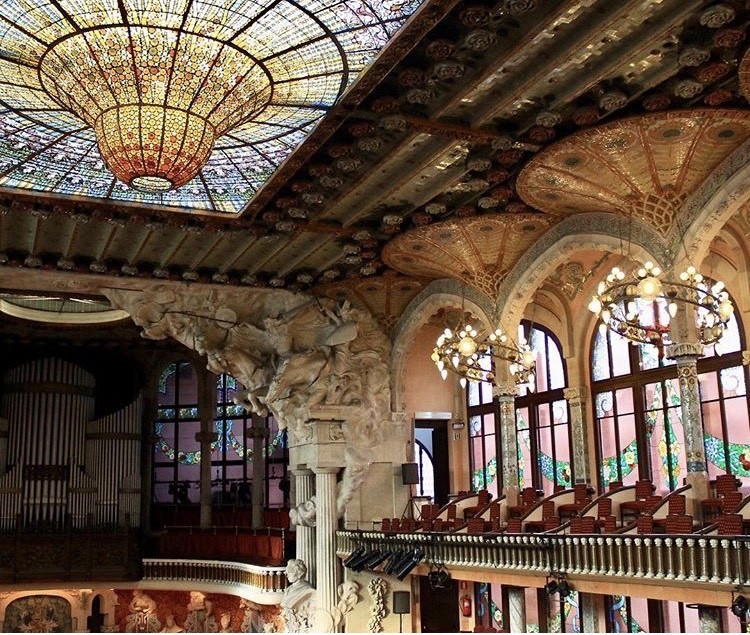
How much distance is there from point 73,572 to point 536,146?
50.1 feet

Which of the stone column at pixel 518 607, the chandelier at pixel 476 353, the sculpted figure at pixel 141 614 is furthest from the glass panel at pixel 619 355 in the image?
the sculpted figure at pixel 141 614

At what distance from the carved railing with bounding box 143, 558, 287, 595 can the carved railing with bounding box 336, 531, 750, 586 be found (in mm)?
4635

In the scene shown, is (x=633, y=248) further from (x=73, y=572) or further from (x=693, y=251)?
(x=73, y=572)

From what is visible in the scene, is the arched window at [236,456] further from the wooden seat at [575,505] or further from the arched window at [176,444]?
the wooden seat at [575,505]

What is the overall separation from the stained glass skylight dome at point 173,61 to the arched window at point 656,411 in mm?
8170

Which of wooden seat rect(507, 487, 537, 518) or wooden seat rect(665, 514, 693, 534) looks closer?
wooden seat rect(665, 514, 693, 534)

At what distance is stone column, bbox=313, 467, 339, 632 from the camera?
57.0 feet

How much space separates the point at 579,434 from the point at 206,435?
9.54m

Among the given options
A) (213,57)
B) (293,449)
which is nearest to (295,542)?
(293,449)

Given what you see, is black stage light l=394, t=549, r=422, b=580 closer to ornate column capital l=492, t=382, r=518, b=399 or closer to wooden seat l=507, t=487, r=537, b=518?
wooden seat l=507, t=487, r=537, b=518

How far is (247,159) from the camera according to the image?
480 inches

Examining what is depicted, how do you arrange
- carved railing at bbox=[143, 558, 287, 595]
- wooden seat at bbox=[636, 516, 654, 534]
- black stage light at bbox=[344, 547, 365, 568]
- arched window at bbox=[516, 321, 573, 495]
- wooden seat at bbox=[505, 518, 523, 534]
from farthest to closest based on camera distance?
1. carved railing at bbox=[143, 558, 287, 595]
2. arched window at bbox=[516, 321, 573, 495]
3. black stage light at bbox=[344, 547, 365, 568]
4. wooden seat at bbox=[505, 518, 523, 534]
5. wooden seat at bbox=[636, 516, 654, 534]

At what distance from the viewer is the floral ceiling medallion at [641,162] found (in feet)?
34.3

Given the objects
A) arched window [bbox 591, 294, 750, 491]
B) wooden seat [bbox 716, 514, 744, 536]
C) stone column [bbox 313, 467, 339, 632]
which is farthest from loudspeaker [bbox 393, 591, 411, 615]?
wooden seat [bbox 716, 514, 744, 536]
